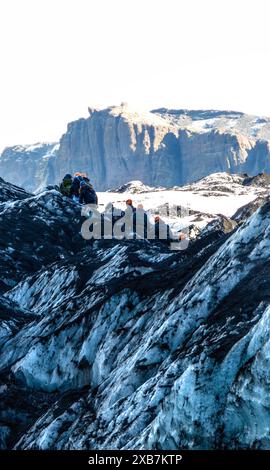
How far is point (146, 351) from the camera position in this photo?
34.0m

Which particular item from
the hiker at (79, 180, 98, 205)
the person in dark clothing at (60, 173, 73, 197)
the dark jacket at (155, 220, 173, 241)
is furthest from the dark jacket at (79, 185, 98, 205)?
the dark jacket at (155, 220, 173, 241)

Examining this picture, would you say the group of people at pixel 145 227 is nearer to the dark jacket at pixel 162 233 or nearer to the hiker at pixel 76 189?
the dark jacket at pixel 162 233

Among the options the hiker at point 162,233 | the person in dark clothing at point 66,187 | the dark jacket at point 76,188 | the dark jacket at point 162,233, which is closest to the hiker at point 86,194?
the dark jacket at point 76,188

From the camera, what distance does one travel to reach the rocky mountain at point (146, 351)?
26766mm

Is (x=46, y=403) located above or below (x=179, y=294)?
below

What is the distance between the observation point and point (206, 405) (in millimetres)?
26984

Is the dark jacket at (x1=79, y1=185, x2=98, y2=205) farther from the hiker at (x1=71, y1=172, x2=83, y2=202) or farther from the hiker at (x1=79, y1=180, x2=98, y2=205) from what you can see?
the hiker at (x1=71, y1=172, x2=83, y2=202)

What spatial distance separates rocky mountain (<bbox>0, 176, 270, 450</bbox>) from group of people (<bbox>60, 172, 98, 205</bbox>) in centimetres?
2770

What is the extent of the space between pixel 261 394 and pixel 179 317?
30.0ft

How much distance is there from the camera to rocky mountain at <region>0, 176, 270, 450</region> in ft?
87.8

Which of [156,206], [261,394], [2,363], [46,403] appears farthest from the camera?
[156,206]

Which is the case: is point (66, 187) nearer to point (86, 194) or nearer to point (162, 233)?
point (86, 194)
